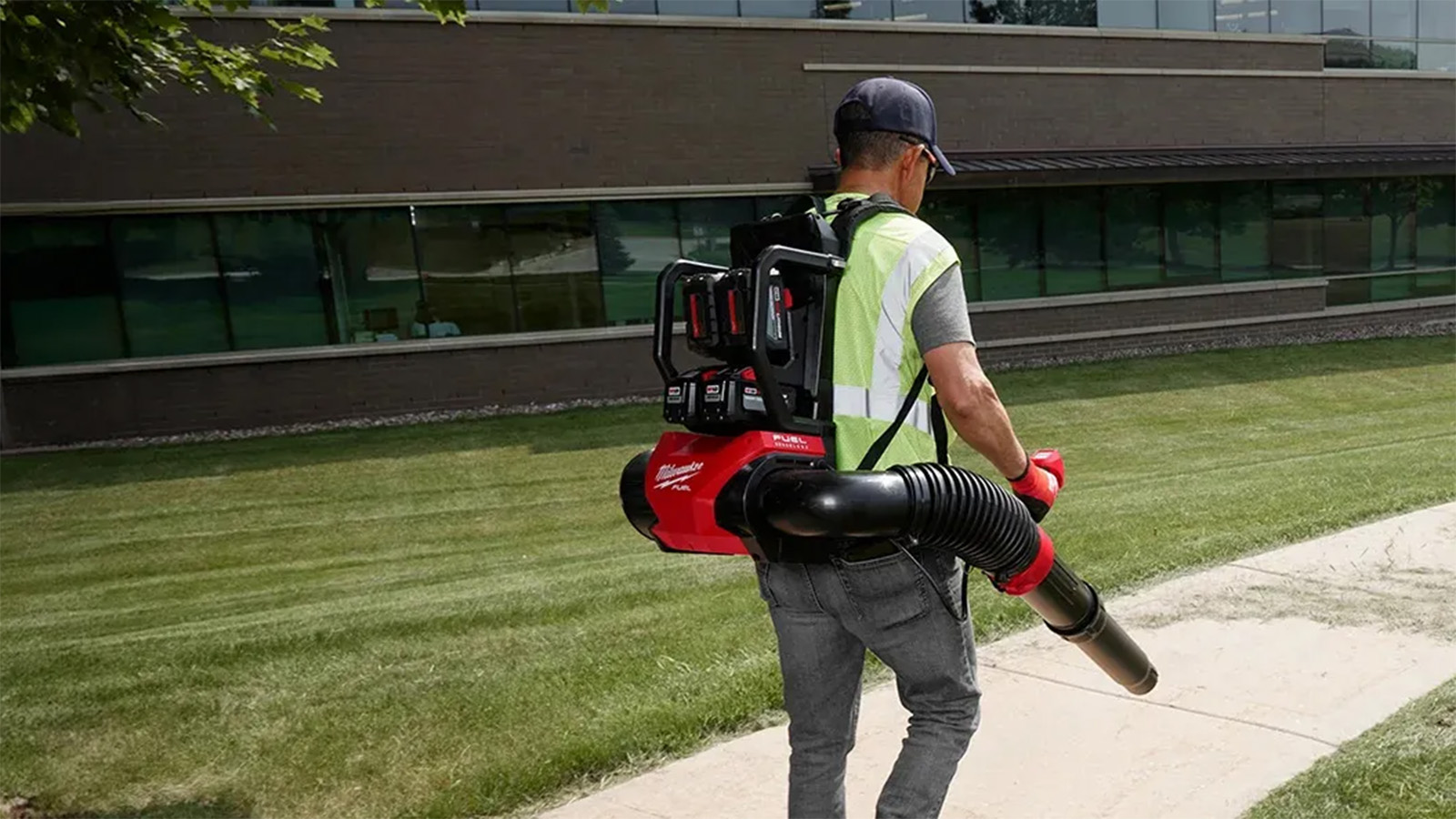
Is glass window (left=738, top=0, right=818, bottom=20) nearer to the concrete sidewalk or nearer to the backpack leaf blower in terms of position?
the concrete sidewalk

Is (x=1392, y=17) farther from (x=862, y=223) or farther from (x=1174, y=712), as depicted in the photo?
(x=862, y=223)

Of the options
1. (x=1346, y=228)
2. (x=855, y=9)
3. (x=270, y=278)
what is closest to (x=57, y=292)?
(x=270, y=278)

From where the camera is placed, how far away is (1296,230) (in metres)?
22.1

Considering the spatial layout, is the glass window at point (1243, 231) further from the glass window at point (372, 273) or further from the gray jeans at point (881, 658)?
the gray jeans at point (881, 658)

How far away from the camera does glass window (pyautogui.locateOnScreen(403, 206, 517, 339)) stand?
53.8 ft

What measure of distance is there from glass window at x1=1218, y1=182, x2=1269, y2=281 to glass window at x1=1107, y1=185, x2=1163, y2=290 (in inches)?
56.7

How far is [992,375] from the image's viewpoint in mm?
18453

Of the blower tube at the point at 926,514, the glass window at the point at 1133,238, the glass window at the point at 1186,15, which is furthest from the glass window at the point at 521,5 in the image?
the blower tube at the point at 926,514

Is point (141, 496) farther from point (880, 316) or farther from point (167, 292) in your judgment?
point (880, 316)

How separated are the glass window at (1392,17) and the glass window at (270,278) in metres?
19.7

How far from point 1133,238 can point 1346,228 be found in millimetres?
5025

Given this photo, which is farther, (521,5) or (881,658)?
(521,5)

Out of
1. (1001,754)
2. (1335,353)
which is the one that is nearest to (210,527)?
(1001,754)

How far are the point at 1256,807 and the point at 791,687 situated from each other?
1587mm
